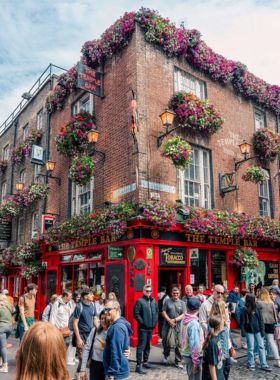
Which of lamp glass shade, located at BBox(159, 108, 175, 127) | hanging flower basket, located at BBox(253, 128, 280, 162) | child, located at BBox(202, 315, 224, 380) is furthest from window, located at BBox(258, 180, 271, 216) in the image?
child, located at BBox(202, 315, 224, 380)

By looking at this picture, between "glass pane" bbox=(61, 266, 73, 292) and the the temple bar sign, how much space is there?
23.1 feet

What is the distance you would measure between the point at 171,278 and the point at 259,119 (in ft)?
30.7

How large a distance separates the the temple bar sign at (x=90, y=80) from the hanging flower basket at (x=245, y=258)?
799 centimetres

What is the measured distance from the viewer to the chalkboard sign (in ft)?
37.1

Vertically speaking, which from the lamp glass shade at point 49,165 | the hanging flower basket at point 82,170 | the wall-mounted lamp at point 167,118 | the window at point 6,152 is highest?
the window at point 6,152

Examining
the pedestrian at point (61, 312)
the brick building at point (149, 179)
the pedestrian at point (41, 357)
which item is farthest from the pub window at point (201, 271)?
the pedestrian at point (41, 357)

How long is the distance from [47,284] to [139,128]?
864 cm

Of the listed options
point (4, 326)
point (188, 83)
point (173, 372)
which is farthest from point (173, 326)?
point (188, 83)

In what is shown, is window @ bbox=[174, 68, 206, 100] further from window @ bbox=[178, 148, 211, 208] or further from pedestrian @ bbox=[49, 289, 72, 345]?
pedestrian @ bbox=[49, 289, 72, 345]

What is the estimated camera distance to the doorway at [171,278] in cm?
1218

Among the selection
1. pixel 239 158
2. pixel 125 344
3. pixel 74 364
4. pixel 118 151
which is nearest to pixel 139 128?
pixel 118 151

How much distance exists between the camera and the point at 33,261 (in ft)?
53.8

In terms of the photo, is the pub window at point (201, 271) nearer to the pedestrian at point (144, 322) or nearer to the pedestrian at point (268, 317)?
the pedestrian at point (268, 317)

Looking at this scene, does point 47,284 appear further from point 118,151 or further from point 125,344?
point 125,344
